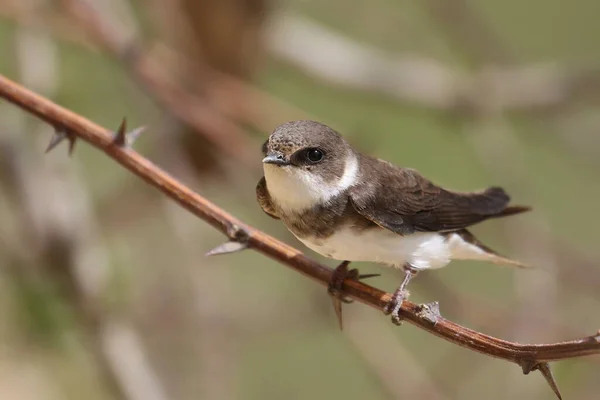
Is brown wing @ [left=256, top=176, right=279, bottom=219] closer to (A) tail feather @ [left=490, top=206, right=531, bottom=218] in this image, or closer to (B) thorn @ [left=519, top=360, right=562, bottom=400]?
(A) tail feather @ [left=490, top=206, right=531, bottom=218]

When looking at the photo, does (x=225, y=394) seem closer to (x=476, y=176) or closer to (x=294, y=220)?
(x=294, y=220)

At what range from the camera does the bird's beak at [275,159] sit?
1263 millimetres

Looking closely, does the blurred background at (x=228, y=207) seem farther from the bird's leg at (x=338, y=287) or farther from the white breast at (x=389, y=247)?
the bird's leg at (x=338, y=287)

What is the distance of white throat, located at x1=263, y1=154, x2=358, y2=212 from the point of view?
53.7 inches

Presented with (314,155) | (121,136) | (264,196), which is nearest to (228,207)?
(264,196)

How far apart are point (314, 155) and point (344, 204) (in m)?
0.12

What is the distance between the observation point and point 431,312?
1.08 m

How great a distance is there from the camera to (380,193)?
4.85 feet

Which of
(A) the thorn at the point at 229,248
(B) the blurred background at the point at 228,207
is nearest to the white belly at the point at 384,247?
(A) the thorn at the point at 229,248

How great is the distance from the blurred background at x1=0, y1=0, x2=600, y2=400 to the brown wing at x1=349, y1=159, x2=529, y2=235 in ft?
1.65

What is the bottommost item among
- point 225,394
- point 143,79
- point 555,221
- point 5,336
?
point 5,336

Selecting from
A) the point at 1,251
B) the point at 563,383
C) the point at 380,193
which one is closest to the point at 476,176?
the point at 563,383

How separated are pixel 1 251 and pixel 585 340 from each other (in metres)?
2.34

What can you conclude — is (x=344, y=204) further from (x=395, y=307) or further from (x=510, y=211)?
(x=510, y=211)
